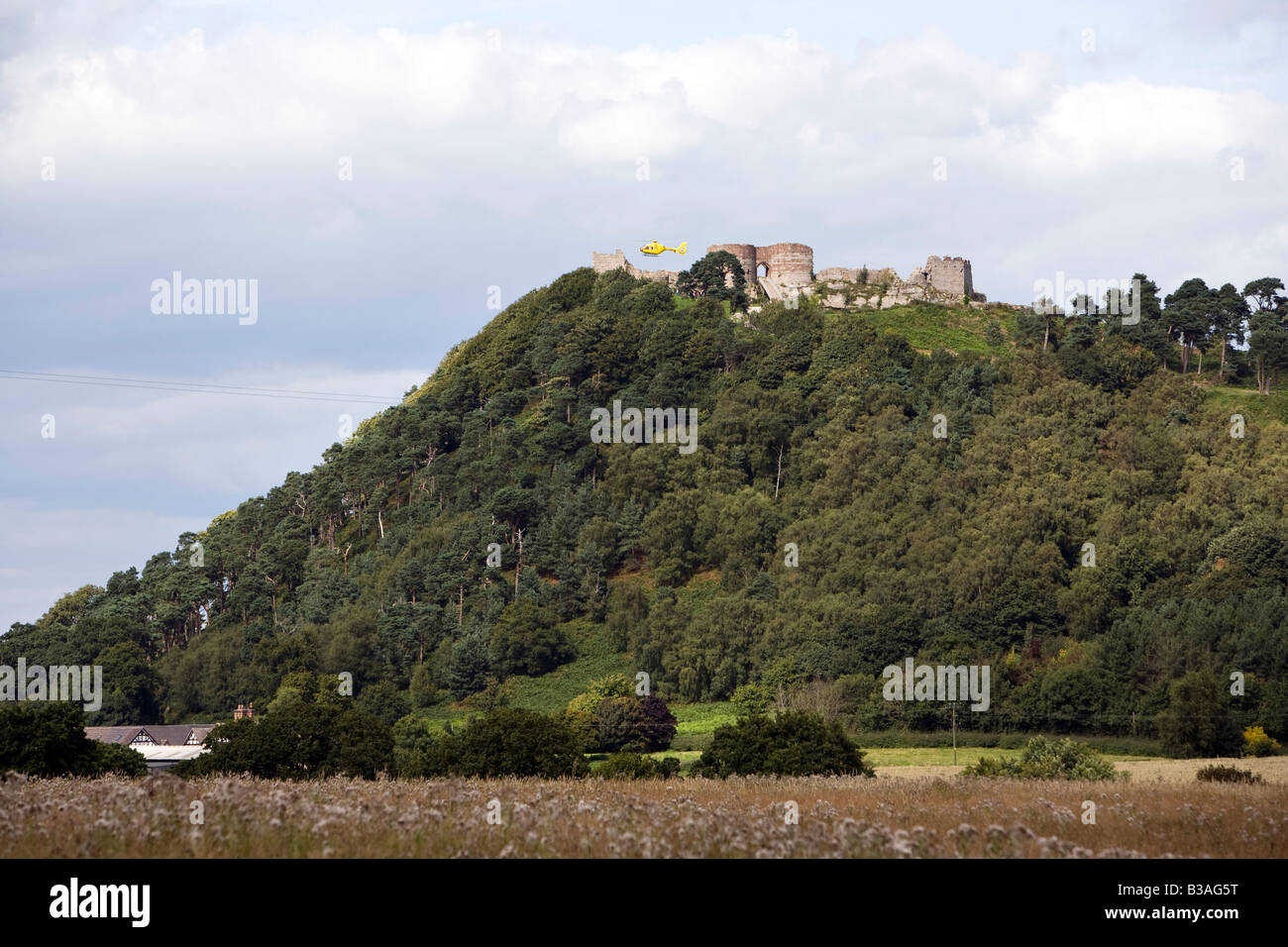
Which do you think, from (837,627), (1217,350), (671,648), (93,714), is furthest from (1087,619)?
(93,714)

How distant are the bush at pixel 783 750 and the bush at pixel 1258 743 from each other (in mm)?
33938

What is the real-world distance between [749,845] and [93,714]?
115 m

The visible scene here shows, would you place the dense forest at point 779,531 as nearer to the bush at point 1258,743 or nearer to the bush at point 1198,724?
the bush at point 1198,724

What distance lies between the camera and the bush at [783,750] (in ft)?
136

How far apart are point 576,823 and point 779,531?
9776 cm

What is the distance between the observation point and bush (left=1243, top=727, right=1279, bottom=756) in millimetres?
68750

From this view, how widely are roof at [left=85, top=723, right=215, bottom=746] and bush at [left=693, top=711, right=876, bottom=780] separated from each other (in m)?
72.8

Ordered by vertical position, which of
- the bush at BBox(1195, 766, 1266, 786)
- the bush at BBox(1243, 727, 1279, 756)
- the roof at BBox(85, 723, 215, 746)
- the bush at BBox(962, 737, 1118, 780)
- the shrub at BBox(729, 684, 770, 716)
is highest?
the bush at BBox(1195, 766, 1266, 786)

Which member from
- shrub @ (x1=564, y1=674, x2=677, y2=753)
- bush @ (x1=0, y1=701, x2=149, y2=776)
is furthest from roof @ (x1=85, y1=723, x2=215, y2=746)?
bush @ (x1=0, y1=701, x2=149, y2=776)

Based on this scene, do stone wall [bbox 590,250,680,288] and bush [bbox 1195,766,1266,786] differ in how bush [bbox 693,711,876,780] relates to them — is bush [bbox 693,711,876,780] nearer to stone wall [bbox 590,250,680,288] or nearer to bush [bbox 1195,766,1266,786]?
bush [bbox 1195,766,1266,786]

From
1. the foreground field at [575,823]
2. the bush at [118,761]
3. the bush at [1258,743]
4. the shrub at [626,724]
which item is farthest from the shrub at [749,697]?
the foreground field at [575,823]

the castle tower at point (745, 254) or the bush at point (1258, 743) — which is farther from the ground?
the castle tower at point (745, 254)

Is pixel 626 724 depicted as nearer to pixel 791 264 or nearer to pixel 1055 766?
pixel 1055 766

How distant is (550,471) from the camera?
13575 centimetres
